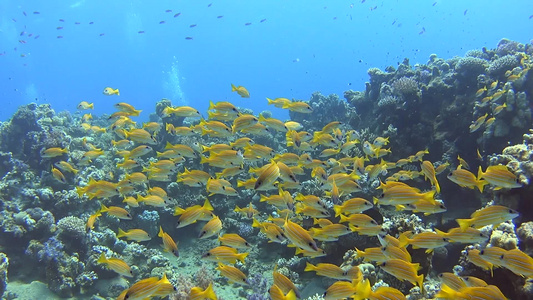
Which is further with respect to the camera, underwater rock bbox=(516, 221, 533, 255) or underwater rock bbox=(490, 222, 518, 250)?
underwater rock bbox=(516, 221, 533, 255)

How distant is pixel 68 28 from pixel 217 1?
4417 cm

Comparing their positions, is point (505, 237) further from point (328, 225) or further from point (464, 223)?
point (328, 225)

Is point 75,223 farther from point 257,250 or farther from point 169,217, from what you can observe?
point 257,250

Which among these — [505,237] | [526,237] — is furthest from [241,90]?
[526,237]

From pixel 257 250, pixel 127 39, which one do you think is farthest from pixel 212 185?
pixel 127 39

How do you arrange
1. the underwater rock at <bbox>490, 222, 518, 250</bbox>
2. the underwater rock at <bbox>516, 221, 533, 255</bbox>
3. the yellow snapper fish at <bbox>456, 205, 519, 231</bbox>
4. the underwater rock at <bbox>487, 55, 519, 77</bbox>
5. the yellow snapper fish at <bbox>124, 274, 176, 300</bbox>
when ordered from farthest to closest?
the underwater rock at <bbox>487, 55, 519, 77</bbox> < the underwater rock at <bbox>516, 221, 533, 255</bbox> < the underwater rock at <bbox>490, 222, 518, 250</bbox> < the yellow snapper fish at <bbox>456, 205, 519, 231</bbox> < the yellow snapper fish at <bbox>124, 274, 176, 300</bbox>

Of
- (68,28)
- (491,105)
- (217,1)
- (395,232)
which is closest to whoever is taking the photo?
(395,232)

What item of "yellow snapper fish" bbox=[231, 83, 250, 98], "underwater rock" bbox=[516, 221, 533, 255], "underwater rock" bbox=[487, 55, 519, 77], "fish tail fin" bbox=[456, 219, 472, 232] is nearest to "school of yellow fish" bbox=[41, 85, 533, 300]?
"fish tail fin" bbox=[456, 219, 472, 232]

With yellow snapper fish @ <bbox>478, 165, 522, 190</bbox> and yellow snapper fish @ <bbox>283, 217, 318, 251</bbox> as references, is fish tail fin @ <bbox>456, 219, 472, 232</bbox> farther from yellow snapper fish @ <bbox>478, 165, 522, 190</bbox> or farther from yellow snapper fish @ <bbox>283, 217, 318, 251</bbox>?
yellow snapper fish @ <bbox>283, 217, 318, 251</bbox>

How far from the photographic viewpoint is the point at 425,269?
5.66 m

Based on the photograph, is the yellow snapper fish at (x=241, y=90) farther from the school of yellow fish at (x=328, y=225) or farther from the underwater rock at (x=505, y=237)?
the underwater rock at (x=505, y=237)

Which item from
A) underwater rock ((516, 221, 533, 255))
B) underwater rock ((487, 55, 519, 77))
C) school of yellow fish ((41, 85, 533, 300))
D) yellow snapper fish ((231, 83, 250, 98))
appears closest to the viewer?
school of yellow fish ((41, 85, 533, 300))

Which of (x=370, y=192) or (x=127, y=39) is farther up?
(x=127, y=39)

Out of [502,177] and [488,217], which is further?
[502,177]
